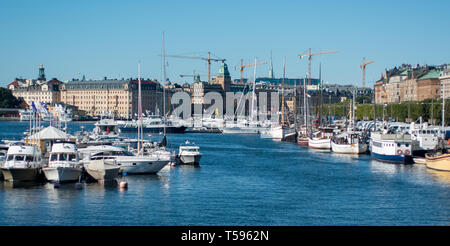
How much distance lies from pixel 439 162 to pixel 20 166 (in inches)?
793

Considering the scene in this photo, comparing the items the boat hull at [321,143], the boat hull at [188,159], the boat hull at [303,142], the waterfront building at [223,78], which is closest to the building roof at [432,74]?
the boat hull at [303,142]

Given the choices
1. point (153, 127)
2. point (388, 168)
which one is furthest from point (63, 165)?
point (153, 127)

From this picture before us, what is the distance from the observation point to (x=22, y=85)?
194m

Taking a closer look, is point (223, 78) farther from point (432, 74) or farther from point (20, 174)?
point (20, 174)

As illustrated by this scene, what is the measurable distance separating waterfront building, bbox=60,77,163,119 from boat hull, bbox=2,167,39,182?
13941cm

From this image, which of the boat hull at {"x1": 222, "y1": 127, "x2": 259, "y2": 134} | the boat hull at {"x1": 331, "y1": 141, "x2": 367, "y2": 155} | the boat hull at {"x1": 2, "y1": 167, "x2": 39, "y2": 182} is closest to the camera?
the boat hull at {"x1": 2, "y1": 167, "x2": 39, "y2": 182}

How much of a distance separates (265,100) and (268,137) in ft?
Result: 264

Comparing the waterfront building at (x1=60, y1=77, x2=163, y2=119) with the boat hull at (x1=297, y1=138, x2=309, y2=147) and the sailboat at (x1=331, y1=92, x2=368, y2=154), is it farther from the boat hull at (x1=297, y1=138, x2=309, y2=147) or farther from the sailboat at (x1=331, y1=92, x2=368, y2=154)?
the sailboat at (x1=331, y1=92, x2=368, y2=154)

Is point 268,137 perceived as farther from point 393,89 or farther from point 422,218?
point 422,218

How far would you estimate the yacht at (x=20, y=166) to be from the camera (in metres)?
26.1

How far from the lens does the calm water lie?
1884 cm

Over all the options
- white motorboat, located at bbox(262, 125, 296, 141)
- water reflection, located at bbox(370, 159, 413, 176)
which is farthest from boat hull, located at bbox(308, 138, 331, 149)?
white motorboat, located at bbox(262, 125, 296, 141)

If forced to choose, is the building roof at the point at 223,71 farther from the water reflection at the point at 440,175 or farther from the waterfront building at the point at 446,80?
the water reflection at the point at 440,175

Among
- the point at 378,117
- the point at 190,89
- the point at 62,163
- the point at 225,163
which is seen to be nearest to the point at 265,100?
the point at 190,89
